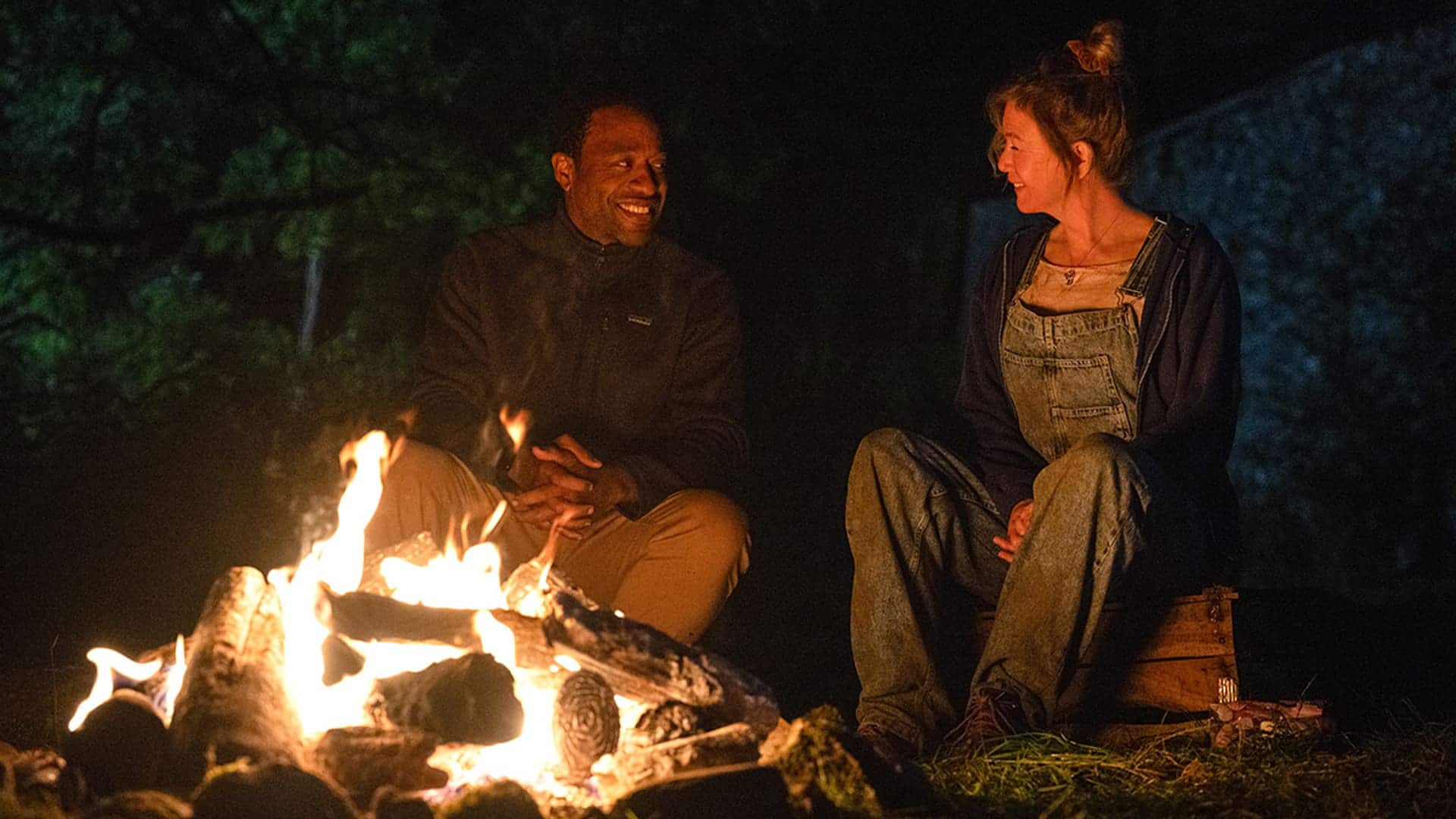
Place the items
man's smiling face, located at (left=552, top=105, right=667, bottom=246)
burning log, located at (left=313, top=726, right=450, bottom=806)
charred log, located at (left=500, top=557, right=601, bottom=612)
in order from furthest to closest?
man's smiling face, located at (left=552, top=105, right=667, bottom=246) → charred log, located at (left=500, top=557, right=601, bottom=612) → burning log, located at (left=313, top=726, right=450, bottom=806)

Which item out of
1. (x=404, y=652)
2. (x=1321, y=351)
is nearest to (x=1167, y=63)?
(x=1321, y=351)

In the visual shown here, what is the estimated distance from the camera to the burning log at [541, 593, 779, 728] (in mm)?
3371

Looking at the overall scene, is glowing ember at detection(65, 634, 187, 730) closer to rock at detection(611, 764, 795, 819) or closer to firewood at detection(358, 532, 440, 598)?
firewood at detection(358, 532, 440, 598)

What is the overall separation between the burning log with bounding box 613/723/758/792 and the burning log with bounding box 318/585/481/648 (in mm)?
476

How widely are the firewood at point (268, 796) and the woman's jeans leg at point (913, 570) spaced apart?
5.71 ft

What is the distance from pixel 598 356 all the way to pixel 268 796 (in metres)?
2.38

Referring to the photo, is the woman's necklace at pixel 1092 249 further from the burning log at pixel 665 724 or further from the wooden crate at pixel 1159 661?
the burning log at pixel 665 724

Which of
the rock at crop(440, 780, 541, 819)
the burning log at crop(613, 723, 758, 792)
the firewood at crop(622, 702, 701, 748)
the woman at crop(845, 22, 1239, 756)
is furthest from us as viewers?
the woman at crop(845, 22, 1239, 756)

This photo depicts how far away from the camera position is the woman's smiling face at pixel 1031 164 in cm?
441

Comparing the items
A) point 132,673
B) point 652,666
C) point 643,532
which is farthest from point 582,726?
point 643,532

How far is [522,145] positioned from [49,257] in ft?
9.72

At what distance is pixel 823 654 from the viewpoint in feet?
19.6

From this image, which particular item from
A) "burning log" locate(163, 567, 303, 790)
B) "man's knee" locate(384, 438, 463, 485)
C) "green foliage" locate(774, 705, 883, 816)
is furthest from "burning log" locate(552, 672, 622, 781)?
"man's knee" locate(384, 438, 463, 485)

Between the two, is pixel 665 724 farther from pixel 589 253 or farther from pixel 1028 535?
pixel 589 253
